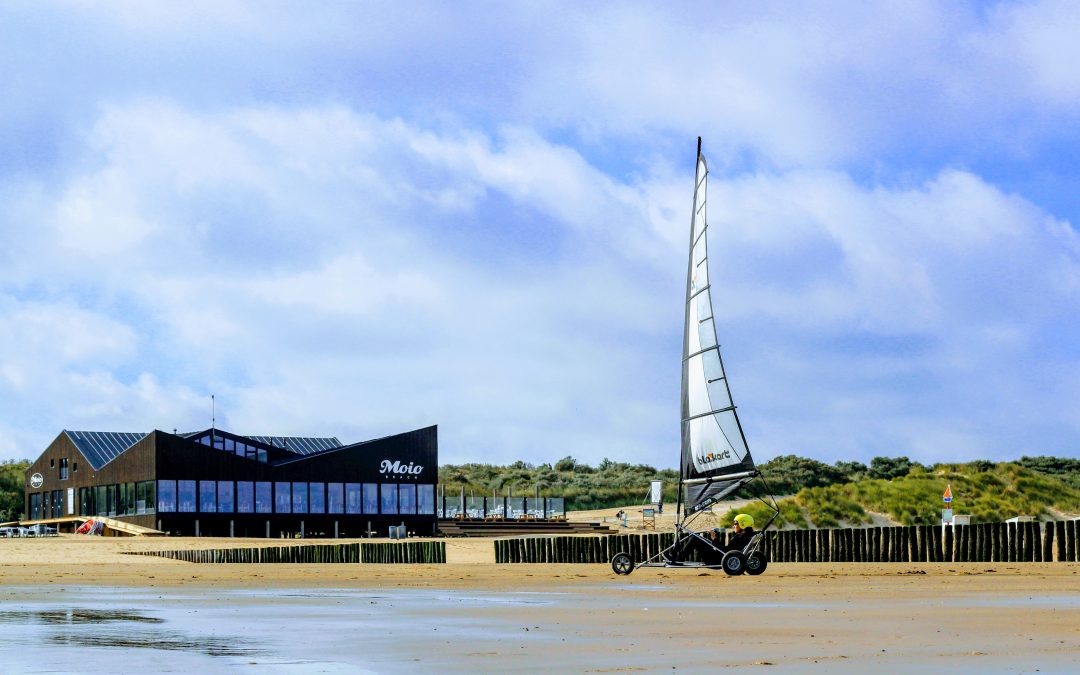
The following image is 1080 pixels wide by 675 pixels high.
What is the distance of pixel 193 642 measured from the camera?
12.3 meters

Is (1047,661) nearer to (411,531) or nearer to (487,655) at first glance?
(487,655)

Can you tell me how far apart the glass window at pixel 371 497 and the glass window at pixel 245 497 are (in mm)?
6519

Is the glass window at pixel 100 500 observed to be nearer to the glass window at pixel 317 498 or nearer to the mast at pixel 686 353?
the glass window at pixel 317 498

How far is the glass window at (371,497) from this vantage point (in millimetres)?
83188

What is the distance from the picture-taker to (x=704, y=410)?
30328mm

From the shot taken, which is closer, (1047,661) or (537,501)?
(1047,661)

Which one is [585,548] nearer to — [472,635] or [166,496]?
[472,635]

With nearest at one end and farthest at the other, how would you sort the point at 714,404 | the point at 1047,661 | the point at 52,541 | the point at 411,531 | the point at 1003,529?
the point at 1047,661 → the point at 714,404 → the point at 1003,529 → the point at 52,541 → the point at 411,531

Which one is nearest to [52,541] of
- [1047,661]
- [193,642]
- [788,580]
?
[788,580]

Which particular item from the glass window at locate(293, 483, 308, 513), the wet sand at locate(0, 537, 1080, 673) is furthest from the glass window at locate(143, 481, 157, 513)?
the wet sand at locate(0, 537, 1080, 673)

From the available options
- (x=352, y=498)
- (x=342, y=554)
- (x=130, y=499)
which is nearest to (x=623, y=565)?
(x=342, y=554)

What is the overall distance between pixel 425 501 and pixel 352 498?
442cm

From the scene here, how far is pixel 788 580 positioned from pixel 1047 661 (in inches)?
607

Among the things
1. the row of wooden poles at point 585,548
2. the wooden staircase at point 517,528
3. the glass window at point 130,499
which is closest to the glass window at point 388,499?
the wooden staircase at point 517,528
